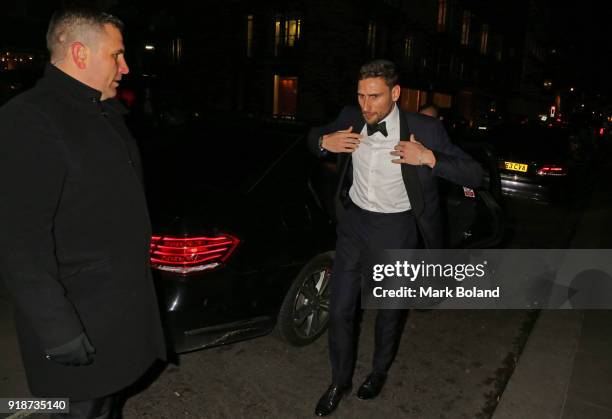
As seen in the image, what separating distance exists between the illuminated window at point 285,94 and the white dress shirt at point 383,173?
1983 centimetres

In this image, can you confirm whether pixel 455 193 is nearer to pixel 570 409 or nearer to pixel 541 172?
pixel 570 409

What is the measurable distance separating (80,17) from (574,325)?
4438 millimetres

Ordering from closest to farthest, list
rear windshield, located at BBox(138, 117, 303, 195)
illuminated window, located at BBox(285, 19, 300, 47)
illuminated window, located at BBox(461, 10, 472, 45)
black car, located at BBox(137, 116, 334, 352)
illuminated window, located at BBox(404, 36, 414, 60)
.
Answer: black car, located at BBox(137, 116, 334, 352), rear windshield, located at BBox(138, 117, 303, 195), illuminated window, located at BBox(285, 19, 300, 47), illuminated window, located at BBox(404, 36, 414, 60), illuminated window, located at BBox(461, 10, 472, 45)

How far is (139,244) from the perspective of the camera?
71.4 inches

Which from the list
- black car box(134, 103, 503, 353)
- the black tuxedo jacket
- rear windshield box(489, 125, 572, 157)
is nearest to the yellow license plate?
rear windshield box(489, 125, 572, 157)

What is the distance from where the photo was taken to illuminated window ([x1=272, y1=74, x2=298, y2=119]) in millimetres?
22328

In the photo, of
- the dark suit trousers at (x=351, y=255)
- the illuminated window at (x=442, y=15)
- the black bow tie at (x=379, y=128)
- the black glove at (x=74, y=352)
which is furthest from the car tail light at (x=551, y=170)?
the illuminated window at (x=442, y=15)

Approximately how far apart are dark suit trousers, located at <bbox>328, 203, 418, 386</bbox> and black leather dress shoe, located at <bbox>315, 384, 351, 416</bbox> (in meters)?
0.05

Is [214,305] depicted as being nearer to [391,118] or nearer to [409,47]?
[391,118]

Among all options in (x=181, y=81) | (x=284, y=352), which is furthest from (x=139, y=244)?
(x=181, y=81)

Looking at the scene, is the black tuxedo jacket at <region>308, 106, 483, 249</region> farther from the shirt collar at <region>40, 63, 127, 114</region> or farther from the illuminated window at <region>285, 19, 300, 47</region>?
A: the illuminated window at <region>285, 19, 300, 47</region>

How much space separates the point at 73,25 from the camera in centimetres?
165

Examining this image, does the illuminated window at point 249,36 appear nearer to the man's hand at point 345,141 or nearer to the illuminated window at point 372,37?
the illuminated window at point 372,37

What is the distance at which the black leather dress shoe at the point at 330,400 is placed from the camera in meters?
2.89
